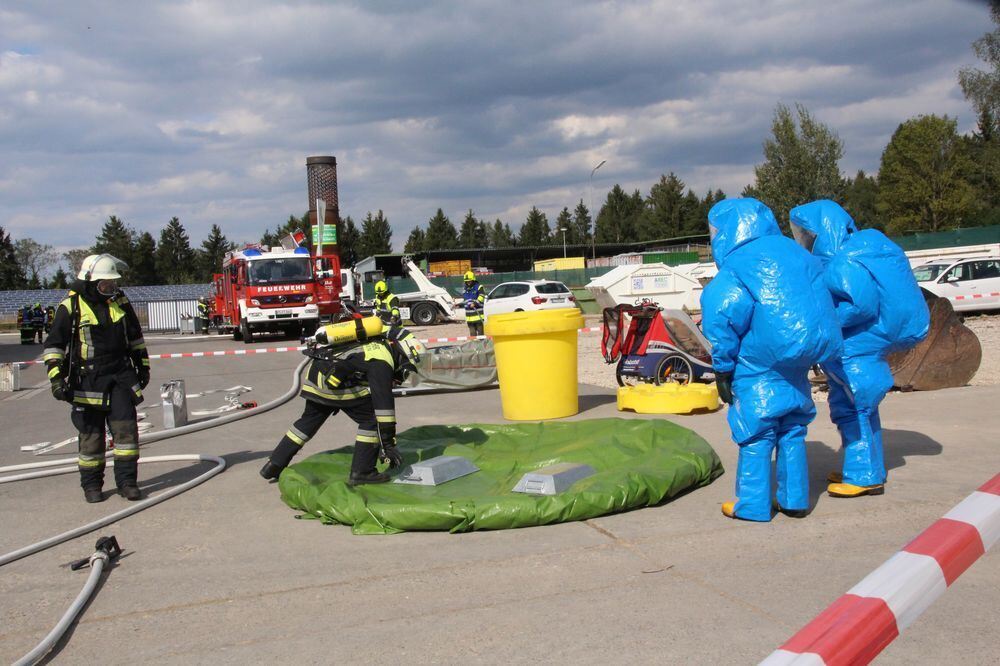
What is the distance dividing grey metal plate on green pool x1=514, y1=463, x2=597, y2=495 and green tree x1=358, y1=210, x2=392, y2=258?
81.7m

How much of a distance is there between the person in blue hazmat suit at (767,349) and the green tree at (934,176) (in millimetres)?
57012

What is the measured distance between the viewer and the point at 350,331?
603cm

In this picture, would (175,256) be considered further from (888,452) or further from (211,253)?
(888,452)

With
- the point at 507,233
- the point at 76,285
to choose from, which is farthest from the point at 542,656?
the point at 507,233

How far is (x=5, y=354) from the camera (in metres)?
27.3

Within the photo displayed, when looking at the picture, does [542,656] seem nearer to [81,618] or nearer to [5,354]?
[81,618]

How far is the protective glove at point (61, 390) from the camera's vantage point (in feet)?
20.4

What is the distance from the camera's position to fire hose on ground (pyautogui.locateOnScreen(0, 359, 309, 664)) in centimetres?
374

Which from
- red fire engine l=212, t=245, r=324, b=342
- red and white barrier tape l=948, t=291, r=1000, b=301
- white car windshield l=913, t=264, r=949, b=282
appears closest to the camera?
red and white barrier tape l=948, t=291, r=1000, b=301

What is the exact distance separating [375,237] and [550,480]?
83.0 m

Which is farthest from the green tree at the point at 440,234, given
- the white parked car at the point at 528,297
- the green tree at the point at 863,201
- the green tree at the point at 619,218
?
the white parked car at the point at 528,297

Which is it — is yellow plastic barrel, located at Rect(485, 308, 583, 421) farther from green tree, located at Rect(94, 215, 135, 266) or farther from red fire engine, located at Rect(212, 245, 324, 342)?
green tree, located at Rect(94, 215, 135, 266)

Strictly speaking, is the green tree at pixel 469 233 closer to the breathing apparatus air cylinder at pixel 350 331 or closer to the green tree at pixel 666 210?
the green tree at pixel 666 210

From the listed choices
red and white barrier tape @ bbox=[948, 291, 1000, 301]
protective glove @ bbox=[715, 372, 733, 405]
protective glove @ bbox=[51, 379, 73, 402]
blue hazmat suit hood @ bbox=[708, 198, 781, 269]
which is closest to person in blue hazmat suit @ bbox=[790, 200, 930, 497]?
blue hazmat suit hood @ bbox=[708, 198, 781, 269]
